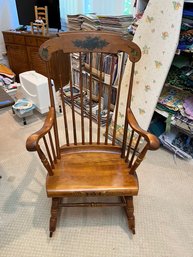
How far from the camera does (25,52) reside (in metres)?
3.03

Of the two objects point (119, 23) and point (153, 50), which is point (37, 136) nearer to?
point (153, 50)

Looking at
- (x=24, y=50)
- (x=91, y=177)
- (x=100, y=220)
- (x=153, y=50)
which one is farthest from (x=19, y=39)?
(x=100, y=220)

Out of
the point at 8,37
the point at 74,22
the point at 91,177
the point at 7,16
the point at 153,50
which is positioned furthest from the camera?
the point at 7,16

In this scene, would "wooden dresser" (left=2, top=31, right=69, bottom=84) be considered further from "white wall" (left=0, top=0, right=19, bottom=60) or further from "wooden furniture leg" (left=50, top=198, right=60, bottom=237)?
"wooden furniture leg" (left=50, top=198, right=60, bottom=237)

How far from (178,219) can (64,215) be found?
0.78 meters

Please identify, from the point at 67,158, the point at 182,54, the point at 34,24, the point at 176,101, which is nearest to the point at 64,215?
the point at 67,158

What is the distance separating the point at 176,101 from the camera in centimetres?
168

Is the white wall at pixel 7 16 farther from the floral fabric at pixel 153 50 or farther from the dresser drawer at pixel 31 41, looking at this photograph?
the floral fabric at pixel 153 50

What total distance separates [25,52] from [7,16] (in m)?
0.77

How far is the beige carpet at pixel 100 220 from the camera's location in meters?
1.18

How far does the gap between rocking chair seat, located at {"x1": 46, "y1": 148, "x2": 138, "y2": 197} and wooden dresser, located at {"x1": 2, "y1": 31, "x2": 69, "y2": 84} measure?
73.5 inches

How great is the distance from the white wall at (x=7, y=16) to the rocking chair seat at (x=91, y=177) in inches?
118

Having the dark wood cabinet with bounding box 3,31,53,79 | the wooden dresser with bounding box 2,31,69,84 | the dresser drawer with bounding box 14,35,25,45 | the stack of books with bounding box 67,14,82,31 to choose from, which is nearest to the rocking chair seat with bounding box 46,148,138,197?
the stack of books with bounding box 67,14,82,31

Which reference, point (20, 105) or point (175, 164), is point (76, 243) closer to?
point (175, 164)
